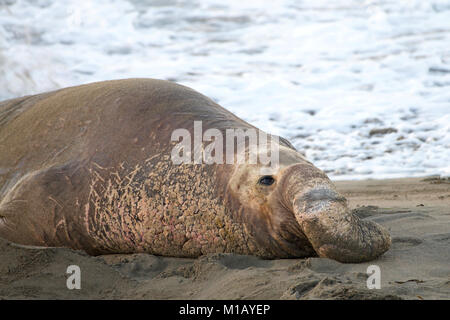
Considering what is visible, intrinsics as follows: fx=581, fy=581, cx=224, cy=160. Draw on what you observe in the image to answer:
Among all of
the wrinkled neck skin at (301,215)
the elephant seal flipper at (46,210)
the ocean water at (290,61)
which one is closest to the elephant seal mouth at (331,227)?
the wrinkled neck skin at (301,215)

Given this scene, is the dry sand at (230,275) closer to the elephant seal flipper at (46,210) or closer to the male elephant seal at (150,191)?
the male elephant seal at (150,191)

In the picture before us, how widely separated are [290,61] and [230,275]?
32.5 ft

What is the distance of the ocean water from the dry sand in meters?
3.65

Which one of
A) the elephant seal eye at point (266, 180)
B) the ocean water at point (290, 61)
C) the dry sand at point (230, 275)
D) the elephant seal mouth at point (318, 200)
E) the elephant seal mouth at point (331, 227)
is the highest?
the ocean water at point (290, 61)

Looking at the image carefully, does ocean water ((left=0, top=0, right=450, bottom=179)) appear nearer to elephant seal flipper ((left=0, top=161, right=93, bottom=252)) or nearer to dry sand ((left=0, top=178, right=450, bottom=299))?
dry sand ((left=0, top=178, right=450, bottom=299))

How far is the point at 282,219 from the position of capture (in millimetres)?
2945

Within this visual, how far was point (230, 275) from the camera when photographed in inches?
103

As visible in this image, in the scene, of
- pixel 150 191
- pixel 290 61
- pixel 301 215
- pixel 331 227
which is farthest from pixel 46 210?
pixel 290 61

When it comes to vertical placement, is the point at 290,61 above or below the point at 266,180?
above

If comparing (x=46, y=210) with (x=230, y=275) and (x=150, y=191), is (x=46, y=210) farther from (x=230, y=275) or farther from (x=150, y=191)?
(x=230, y=275)

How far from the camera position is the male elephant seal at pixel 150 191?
2873 mm
